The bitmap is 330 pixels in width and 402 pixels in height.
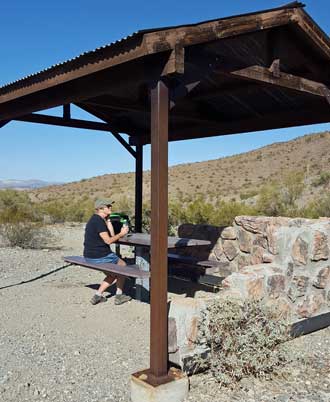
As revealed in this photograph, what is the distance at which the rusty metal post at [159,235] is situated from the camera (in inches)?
160

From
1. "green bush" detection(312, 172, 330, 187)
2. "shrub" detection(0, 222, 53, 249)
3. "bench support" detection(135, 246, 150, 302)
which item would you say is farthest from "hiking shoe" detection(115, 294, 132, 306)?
"green bush" detection(312, 172, 330, 187)

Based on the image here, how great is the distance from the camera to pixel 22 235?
13125 mm

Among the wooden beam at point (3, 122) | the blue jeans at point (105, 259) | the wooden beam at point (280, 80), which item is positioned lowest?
the blue jeans at point (105, 259)

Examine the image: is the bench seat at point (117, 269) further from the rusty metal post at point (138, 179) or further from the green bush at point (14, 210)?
the green bush at point (14, 210)

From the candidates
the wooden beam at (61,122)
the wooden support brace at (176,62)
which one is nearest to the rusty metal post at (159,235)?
the wooden support brace at (176,62)

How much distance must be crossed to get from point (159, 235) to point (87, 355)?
5.72ft

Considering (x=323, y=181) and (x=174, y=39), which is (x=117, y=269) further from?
(x=323, y=181)

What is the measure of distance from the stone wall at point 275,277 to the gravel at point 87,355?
1.14 feet

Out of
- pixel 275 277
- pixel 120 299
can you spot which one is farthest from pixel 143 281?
pixel 275 277

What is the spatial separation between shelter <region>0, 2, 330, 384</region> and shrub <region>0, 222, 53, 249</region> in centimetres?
528

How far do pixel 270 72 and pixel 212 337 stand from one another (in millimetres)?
2694

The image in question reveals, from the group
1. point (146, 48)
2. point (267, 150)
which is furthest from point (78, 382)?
point (267, 150)

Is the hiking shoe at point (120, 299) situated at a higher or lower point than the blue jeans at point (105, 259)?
lower

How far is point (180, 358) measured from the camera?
4309 millimetres
